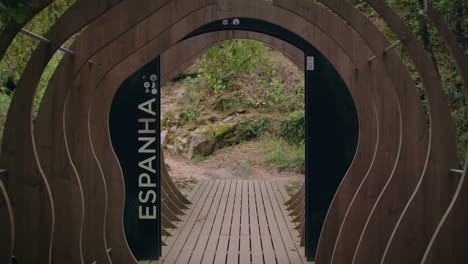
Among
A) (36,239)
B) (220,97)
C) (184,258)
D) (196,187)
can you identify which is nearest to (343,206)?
(184,258)

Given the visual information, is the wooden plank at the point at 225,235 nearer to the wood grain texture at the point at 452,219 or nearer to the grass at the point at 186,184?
the grass at the point at 186,184

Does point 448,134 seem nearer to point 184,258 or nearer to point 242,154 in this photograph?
point 184,258

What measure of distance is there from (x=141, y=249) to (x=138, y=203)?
1.73ft

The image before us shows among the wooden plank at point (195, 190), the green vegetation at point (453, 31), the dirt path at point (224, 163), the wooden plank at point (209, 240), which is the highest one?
the green vegetation at point (453, 31)

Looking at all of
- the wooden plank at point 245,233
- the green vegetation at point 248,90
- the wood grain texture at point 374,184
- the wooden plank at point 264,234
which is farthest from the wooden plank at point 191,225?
the green vegetation at point 248,90

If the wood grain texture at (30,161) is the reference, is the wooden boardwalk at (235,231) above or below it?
below

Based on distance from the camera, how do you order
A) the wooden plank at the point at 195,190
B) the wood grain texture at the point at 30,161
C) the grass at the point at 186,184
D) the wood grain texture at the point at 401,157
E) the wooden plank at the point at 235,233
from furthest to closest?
the grass at the point at 186,184
the wooden plank at the point at 195,190
the wooden plank at the point at 235,233
the wood grain texture at the point at 401,157
the wood grain texture at the point at 30,161

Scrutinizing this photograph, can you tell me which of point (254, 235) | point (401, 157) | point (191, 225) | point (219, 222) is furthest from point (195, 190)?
point (401, 157)

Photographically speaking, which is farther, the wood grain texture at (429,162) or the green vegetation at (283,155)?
the green vegetation at (283,155)

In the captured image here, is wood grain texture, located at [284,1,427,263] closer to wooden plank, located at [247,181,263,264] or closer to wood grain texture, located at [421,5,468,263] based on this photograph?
wood grain texture, located at [421,5,468,263]

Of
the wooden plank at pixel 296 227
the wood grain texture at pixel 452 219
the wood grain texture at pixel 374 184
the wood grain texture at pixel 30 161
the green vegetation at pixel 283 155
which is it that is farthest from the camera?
the green vegetation at pixel 283 155

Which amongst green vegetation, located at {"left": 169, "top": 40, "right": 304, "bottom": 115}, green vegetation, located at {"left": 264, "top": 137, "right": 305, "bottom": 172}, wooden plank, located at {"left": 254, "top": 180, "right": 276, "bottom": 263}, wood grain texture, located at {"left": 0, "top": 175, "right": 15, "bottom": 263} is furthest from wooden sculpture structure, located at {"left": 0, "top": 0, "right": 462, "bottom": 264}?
green vegetation, located at {"left": 169, "top": 40, "right": 304, "bottom": 115}

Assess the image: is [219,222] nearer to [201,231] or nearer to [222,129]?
[201,231]

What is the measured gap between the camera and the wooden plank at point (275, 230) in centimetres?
609
